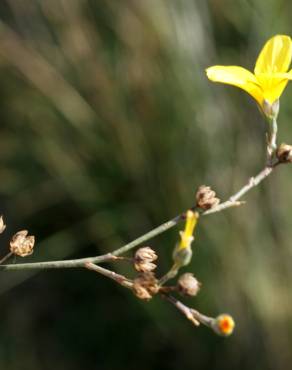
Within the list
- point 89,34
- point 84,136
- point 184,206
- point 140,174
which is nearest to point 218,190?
point 184,206

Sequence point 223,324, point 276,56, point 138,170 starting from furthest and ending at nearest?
point 138,170 < point 276,56 < point 223,324

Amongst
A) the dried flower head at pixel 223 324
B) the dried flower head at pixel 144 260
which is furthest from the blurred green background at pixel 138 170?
the dried flower head at pixel 223 324

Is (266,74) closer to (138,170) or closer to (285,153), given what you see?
(285,153)

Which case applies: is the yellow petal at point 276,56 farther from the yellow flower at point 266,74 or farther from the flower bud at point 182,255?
the flower bud at point 182,255

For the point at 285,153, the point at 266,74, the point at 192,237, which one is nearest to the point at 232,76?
the point at 266,74

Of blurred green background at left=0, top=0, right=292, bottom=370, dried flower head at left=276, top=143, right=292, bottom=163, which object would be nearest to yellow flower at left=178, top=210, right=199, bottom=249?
dried flower head at left=276, top=143, right=292, bottom=163

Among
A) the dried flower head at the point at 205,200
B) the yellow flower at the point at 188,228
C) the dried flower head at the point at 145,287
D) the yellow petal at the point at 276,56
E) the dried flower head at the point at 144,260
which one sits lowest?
the dried flower head at the point at 145,287

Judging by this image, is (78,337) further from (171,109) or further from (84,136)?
(171,109)

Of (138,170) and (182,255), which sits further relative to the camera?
(138,170)
